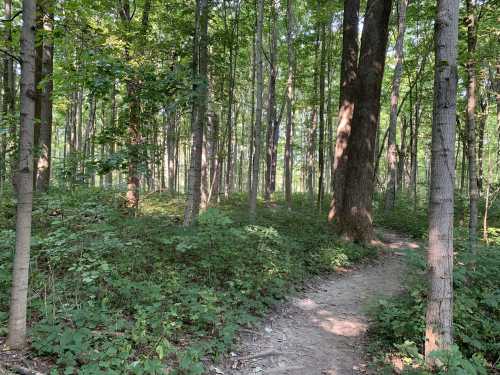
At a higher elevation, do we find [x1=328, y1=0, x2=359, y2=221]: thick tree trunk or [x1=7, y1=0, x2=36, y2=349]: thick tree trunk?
[x1=328, y1=0, x2=359, y2=221]: thick tree trunk

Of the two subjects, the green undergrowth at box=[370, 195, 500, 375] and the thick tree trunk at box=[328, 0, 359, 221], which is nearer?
the green undergrowth at box=[370, 195, 500, 375]

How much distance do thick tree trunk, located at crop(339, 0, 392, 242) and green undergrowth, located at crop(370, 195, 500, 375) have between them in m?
3.34

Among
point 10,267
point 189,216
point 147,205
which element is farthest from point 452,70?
point 147,205

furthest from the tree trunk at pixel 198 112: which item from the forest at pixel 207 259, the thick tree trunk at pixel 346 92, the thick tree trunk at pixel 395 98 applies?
the thick tree trunk at pixel 395 98

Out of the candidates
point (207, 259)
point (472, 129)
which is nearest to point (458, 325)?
point (472, 129)

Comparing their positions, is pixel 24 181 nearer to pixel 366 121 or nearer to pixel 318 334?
pixel 318 334

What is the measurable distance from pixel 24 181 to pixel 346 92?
32.0 feet

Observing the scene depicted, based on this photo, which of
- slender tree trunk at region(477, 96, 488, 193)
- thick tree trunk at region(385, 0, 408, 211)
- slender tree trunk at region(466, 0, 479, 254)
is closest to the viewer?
slender tree trunk at region(466, 0, 479, 254)

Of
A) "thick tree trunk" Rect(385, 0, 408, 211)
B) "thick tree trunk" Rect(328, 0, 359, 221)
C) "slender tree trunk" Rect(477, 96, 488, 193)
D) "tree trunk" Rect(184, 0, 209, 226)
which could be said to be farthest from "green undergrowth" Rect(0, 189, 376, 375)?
"thick tree trunk" Rect(385, 0, 408, 211)

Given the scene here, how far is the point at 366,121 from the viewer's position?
9023mm

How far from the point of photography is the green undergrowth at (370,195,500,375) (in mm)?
3322

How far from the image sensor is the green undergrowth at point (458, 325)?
10.9ft

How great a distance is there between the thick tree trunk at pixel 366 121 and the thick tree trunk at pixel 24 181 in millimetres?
7948

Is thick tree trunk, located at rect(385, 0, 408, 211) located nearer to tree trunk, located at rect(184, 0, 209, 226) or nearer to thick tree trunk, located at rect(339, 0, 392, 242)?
thick tree trunk, located at rect(339, 0, 392, 242)
